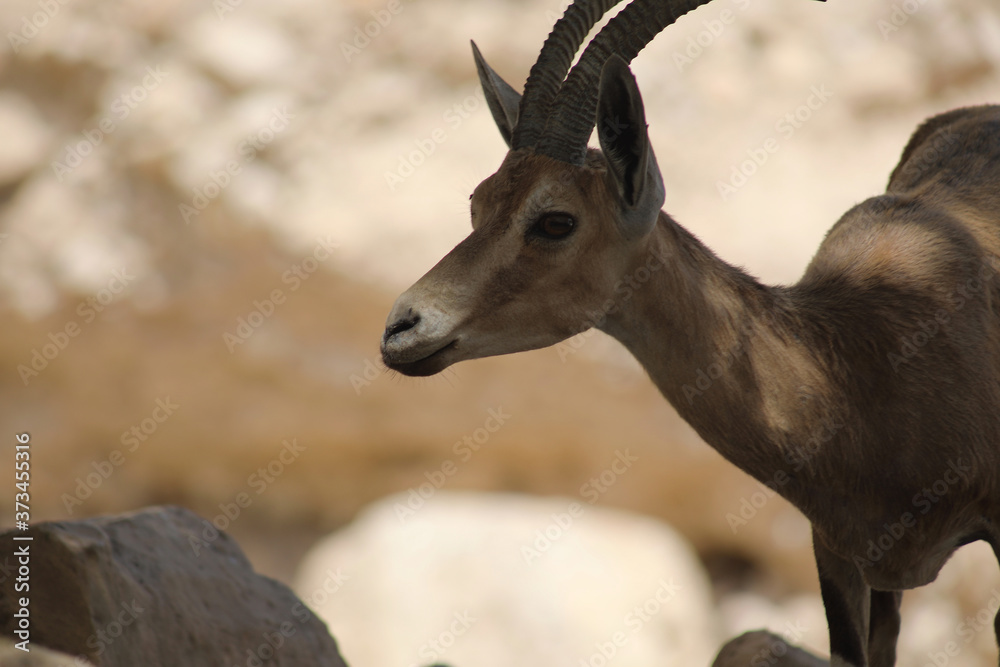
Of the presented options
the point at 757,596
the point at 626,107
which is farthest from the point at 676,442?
the point at 626,107

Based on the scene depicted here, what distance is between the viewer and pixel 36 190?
10.5 m

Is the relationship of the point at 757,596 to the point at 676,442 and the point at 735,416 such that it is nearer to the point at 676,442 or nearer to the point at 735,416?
the point at 676,442

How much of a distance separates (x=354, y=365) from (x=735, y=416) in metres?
7.47

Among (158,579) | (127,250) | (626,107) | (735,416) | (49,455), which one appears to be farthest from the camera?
(49,455)
